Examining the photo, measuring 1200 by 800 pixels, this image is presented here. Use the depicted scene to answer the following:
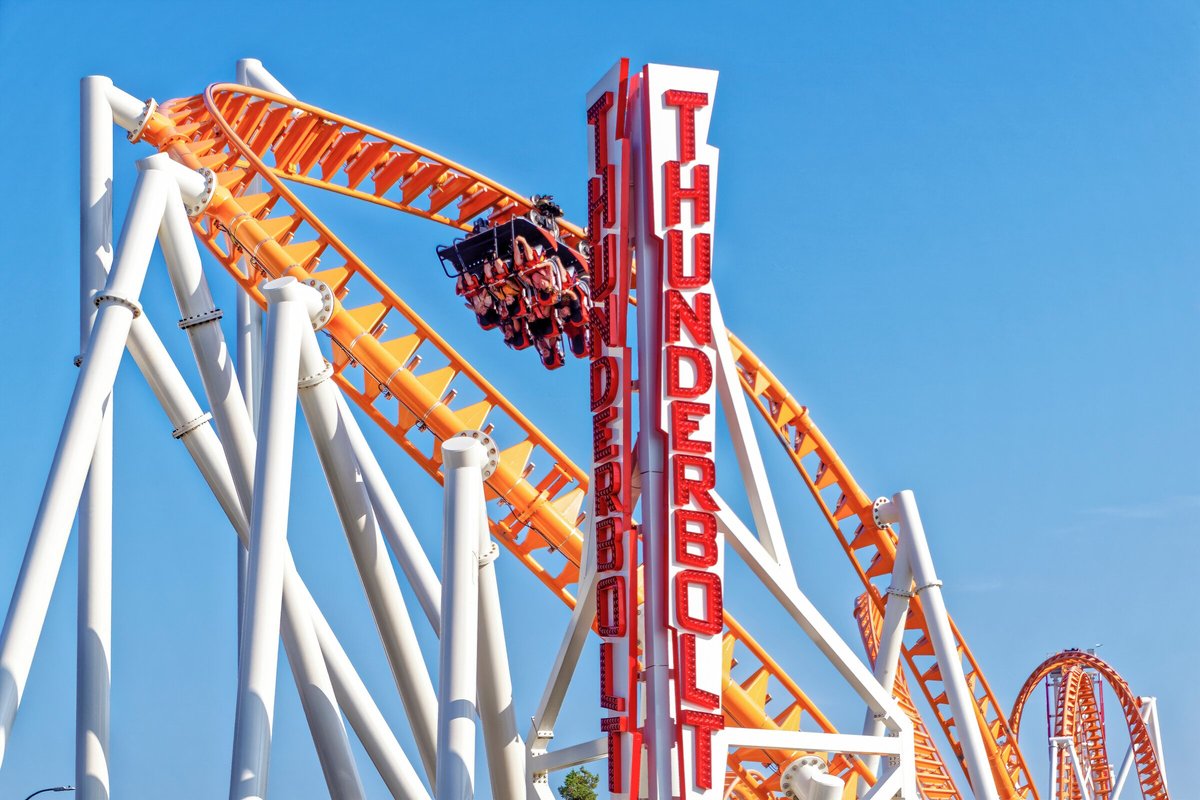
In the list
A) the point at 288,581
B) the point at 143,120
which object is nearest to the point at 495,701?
the point at 288,581

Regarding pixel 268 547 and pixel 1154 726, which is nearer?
pixel 268 547

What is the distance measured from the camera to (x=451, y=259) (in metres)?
16.8

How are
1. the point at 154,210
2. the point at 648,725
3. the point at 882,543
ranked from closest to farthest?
the point at 648,725, the point at 154,210, the point at 882,543

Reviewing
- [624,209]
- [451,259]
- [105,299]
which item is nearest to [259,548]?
[105,299]

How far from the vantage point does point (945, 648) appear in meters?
16.6

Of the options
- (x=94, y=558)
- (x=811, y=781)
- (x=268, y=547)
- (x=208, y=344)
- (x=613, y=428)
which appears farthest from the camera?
(x=208, y=344)

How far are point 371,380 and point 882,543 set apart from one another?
25.3 ft

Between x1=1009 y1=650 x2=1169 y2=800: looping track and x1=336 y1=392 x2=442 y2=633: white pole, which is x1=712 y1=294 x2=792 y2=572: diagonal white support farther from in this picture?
x1=1009 y1=650 x2=1169 y2=800: looping track

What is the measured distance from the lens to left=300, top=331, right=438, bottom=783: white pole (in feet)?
40.9

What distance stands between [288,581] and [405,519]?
0.99m

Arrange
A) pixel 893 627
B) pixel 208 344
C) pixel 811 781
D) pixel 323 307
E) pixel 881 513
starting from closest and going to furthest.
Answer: pixel 811 781 < pixel 208 344 < pixel 323 307 < pixel 893 627 < pixel 881 513

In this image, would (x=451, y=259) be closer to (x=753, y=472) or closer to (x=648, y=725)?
(x=753, y=472)

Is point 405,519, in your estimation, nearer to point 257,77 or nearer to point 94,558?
point 94,558

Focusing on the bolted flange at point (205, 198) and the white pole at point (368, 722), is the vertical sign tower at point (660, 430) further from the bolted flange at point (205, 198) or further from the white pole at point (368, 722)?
the bolted flange at point (205, 198)
